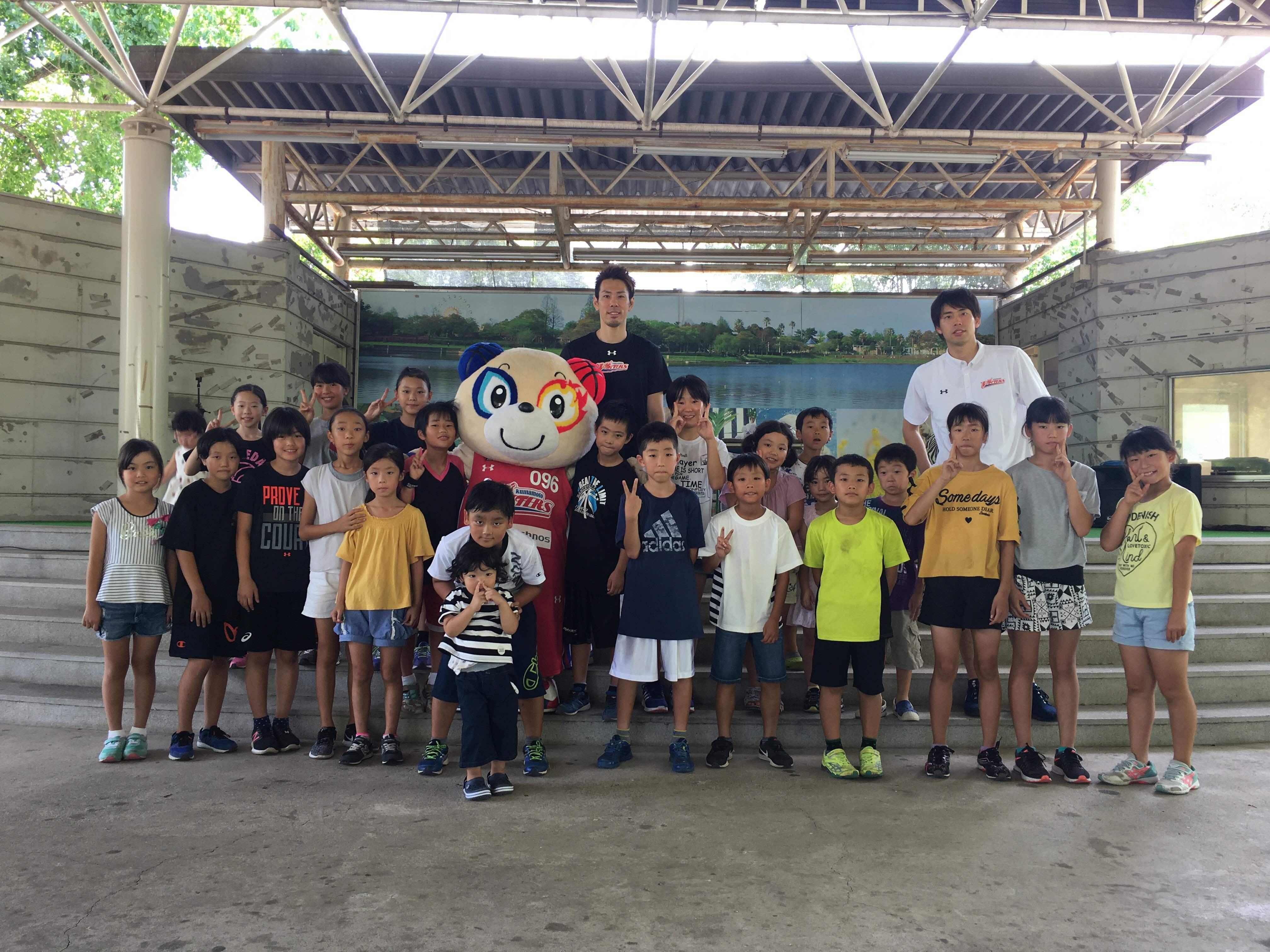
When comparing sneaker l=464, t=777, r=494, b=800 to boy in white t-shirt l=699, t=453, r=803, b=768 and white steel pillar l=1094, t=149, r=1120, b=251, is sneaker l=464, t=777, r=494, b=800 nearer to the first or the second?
boy in white t-shirt l=699, t=453, r=803, b=768

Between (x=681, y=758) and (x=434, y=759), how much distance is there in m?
1.06

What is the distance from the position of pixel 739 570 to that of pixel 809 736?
0.96 metres

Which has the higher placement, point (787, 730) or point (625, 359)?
point (625, 359)

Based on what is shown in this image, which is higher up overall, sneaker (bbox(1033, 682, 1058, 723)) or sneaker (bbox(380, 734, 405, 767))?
sneaker (bbox(1033, 682, 1058, 723))

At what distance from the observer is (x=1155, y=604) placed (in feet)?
11.5

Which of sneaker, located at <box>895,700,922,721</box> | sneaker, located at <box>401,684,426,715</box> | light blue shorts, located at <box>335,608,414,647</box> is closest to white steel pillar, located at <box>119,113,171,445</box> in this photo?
sneaker, located at <box>401,684,426,715</box>

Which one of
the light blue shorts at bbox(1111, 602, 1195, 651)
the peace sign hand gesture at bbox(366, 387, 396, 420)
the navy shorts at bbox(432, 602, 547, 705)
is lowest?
the navy shorts at bbox(432, 602, 547, 705)

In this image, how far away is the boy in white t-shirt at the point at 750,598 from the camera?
3748 millimetres

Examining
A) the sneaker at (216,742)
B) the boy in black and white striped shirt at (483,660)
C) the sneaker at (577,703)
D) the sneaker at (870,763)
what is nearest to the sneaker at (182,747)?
the sneaker at (216,742)

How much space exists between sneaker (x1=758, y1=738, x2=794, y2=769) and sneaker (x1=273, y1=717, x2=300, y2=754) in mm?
2164

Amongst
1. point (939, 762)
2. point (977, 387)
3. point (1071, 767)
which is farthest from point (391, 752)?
point (977, 387)

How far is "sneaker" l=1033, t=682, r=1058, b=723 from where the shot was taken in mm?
4102

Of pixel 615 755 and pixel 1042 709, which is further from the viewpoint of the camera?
pixel 1042 709

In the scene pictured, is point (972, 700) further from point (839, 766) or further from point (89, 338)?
point (89, 338)
